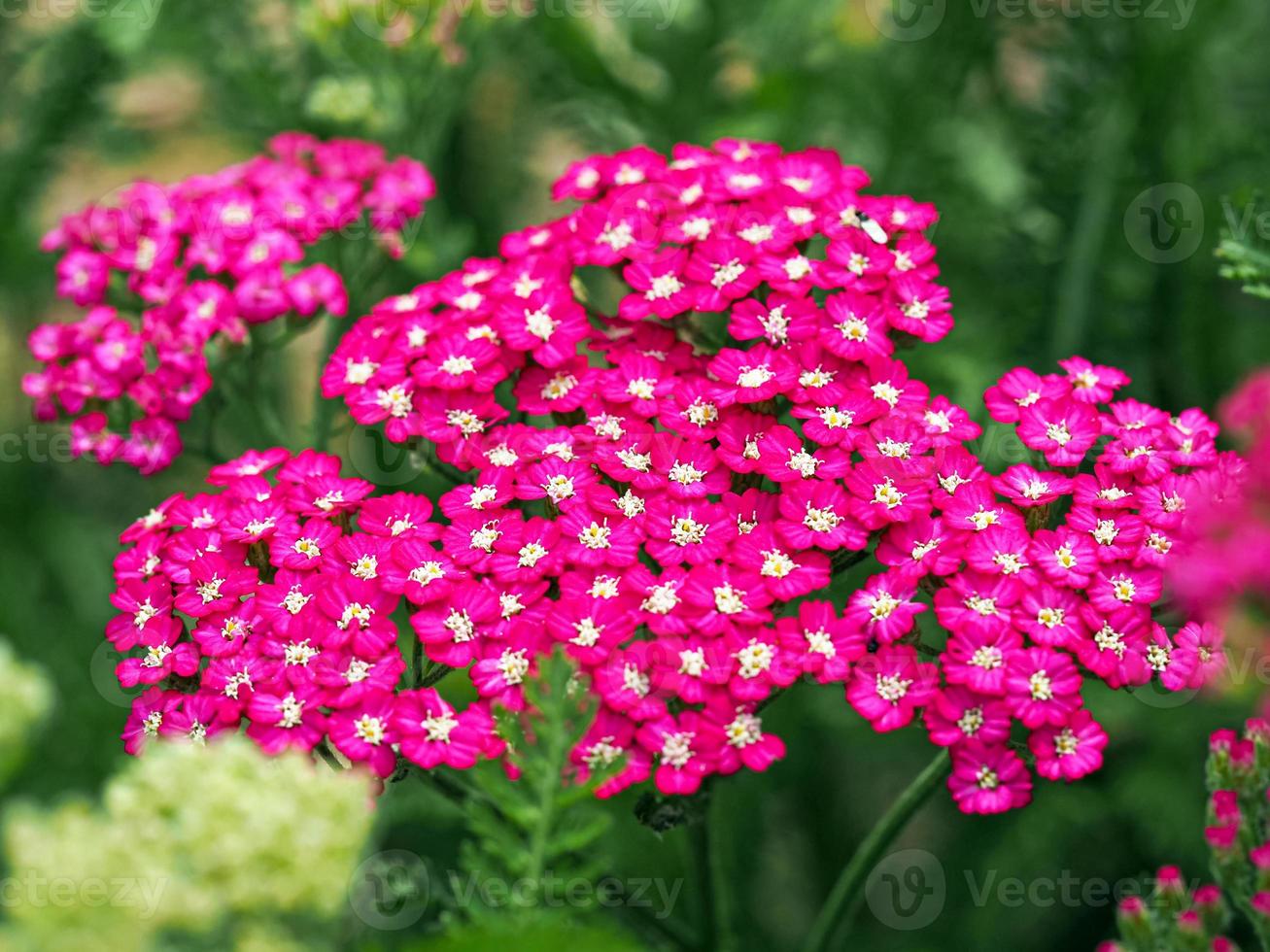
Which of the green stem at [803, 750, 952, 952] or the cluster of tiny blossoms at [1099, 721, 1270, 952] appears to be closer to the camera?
the cluster of tiny blossoms at [1099, 721, 1270, 952]

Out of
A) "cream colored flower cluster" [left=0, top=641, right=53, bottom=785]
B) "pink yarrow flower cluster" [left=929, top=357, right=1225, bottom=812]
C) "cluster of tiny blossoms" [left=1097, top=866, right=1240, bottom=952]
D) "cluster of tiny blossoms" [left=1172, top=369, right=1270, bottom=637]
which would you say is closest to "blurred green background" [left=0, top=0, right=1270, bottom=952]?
"pink yarrow flower cluster" [left=929, top=357, right=1225, bottom=812]

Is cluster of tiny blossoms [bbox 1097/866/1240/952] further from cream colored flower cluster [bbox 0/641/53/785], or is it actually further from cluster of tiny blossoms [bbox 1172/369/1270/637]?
cream colored flower cluster [bbox 0/641/53/785]

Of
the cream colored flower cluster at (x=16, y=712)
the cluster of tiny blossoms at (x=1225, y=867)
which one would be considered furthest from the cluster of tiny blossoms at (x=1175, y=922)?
the cream colored flower cluster at (x=16, y=712)

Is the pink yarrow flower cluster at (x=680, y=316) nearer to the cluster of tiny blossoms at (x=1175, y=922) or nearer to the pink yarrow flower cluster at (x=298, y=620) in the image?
the pink yarrow flower cluster at (x=298, y=620)

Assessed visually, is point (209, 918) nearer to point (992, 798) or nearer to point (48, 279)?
point (992, 798)

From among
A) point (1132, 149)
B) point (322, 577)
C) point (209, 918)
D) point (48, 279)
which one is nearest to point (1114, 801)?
point (1132, 149)

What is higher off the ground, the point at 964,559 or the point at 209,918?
the point at 964,559

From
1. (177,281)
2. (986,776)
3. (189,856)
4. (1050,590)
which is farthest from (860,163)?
(189,856)
